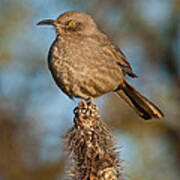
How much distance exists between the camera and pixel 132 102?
237 inches

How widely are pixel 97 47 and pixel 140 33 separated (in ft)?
15.4

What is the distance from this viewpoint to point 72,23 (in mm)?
5605

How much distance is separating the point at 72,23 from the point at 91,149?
94.6 inches

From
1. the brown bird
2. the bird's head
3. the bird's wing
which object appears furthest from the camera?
the bird's wing

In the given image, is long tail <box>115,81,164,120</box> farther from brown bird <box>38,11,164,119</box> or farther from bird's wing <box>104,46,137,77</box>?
bird's wing <box>104,46,137,77</box>

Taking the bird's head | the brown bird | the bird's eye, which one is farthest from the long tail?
the bird's eye

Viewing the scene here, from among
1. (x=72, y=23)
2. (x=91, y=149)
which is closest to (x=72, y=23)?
(x=72, y=23)

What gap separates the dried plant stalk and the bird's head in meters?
1.79

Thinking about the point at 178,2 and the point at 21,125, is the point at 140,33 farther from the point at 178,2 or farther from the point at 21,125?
the point at 21,125

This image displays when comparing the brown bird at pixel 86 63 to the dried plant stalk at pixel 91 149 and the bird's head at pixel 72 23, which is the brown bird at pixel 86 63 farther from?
the dried plant stalk at pixel 91 149

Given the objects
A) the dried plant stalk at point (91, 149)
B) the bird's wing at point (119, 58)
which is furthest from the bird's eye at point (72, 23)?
the dried plant stalk at point (91, 149)

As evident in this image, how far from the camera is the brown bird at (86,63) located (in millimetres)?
5160

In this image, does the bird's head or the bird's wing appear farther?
the bird's wing

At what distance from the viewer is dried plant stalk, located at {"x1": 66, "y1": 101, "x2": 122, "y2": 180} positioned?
3404 mm
